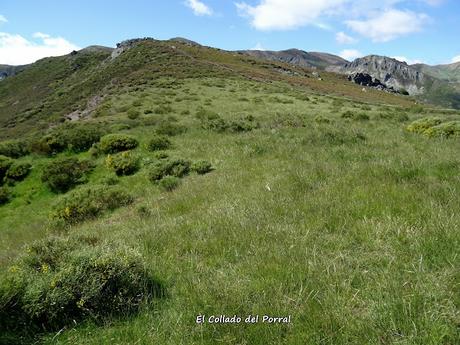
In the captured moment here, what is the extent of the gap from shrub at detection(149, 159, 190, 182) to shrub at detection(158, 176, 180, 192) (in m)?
0.83

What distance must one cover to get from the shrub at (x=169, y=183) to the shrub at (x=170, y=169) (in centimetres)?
83

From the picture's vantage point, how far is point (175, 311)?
3.80 metres

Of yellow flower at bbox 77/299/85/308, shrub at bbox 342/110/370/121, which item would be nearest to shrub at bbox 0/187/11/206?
yellow flower at bbox 77/299/85/308

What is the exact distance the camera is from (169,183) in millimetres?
11969

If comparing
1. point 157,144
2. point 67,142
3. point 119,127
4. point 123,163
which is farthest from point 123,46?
point 123,163

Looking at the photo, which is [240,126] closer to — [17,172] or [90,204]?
[90,204]

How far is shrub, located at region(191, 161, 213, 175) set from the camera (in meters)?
12.8

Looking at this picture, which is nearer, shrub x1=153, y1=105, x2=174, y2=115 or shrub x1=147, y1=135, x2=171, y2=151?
shrub x1=147, y1=135, x2=171, y2=151

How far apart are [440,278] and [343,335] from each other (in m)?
1.08

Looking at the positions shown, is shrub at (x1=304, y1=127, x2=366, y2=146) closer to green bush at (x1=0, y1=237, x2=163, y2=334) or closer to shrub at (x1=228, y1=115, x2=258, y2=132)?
shrub at (x1=228, y1=115, x2=258, y2=132)

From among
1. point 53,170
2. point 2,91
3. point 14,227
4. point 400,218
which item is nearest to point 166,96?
point 53,170

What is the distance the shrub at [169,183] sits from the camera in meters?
11.8

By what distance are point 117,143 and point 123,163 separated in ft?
8.35

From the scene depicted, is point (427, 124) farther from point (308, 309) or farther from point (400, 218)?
point (308, 309)
